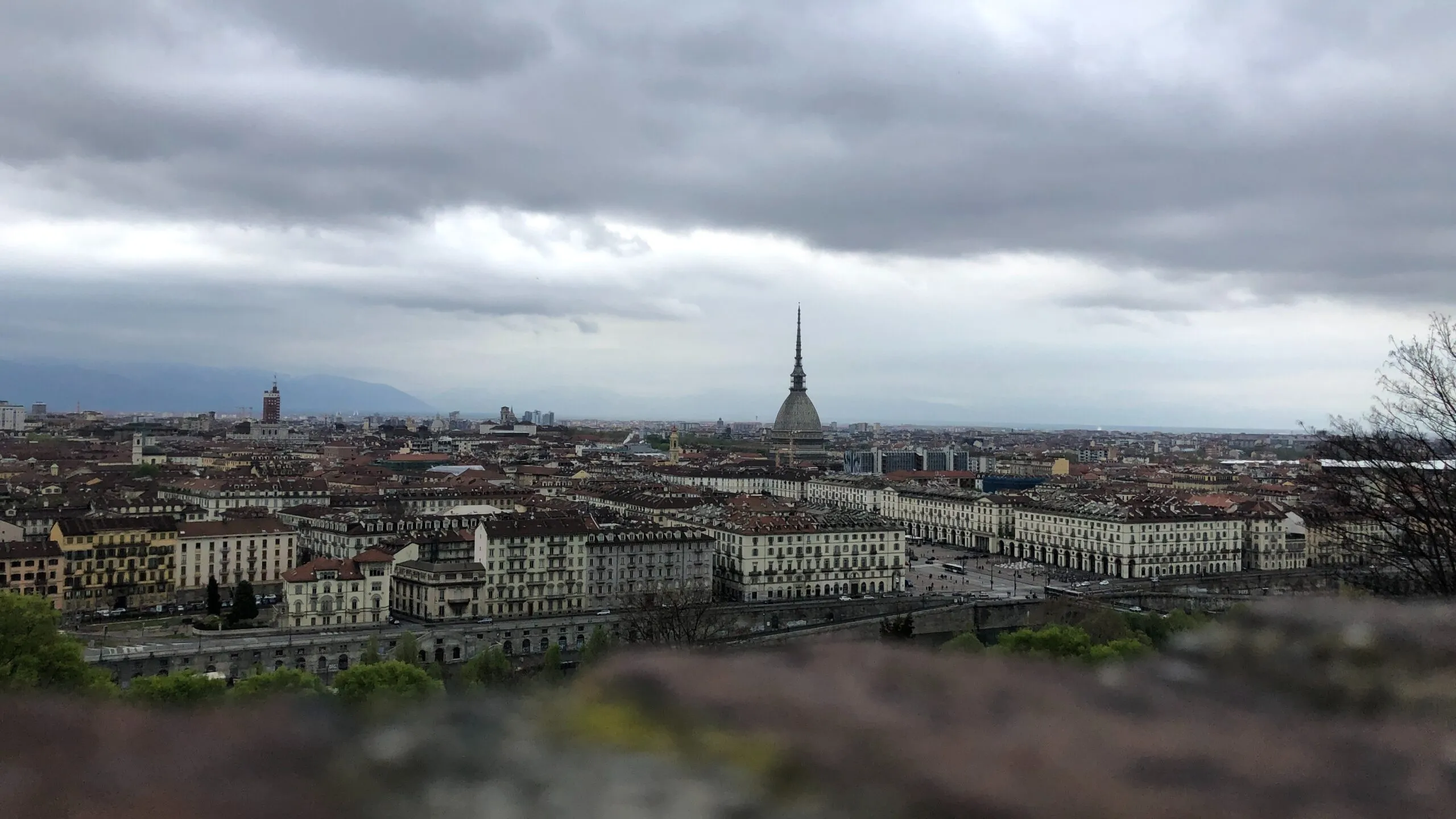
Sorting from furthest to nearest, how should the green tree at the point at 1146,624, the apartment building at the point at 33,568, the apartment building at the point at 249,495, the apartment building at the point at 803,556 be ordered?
the apartment building at the point at 249,495 → the apartment building at the point at 803,556 → the apartment building at the point at 33,568 → the green tree at the point at 1146,624

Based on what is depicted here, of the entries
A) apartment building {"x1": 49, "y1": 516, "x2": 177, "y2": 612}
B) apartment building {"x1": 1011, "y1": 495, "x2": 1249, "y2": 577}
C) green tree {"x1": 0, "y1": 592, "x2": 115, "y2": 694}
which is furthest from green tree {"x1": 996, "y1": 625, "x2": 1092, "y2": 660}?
apartment building {"x1": 1011, "y1": 495, "x2": 1249, "y2": 577}

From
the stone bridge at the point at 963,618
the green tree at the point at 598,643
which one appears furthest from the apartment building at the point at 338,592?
the stone bridge at the point at 963,618

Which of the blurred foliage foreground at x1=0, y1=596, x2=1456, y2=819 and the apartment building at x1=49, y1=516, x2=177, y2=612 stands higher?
the blurred foliage foreground at x1=0, y1=596, x2=1456, y2=819

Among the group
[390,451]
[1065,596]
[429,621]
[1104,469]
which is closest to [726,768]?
[429,621]

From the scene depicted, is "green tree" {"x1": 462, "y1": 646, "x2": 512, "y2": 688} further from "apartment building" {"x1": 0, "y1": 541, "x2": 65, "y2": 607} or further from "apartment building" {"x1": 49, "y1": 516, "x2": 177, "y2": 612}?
"apartment building" {"x1": 49, "y1": 516, "x2": 177, "y2": 612}

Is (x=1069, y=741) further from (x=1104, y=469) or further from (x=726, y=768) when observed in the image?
(x=1104, y=469)

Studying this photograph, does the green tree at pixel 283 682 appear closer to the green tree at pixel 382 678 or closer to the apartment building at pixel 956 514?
the green tree at pixel 382 678

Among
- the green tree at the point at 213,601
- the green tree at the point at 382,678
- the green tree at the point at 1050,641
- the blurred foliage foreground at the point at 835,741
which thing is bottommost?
the green tree at the point at 213,601
